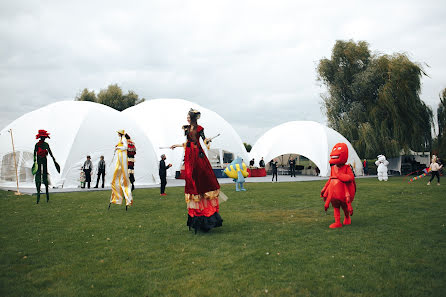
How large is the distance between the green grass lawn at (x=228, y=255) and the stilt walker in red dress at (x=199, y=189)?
28 cm

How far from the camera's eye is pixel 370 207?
10.6 metres

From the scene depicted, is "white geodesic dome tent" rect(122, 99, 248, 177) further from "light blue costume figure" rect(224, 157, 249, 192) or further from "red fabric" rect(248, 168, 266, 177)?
"light blue costume figure" rect(224, 157, 249, 192)

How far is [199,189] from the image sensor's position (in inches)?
280

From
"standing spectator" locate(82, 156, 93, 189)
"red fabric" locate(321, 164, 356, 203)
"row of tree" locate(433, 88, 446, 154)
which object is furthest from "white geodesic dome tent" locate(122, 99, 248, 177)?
"red fabric" locate(321, 164, 356, 203)

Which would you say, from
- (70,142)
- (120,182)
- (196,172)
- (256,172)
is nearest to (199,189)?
(196,172)

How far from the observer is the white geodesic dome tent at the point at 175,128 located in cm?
2880

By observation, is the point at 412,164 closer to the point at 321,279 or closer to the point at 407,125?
the point at 407,125

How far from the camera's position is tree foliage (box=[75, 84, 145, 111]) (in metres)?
50.8

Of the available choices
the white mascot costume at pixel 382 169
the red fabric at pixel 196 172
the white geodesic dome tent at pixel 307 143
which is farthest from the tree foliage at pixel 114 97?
the red fabric at pixel 196 172

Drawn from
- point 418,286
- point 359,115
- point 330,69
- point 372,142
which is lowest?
point 418,286

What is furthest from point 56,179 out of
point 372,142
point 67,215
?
point 372,142

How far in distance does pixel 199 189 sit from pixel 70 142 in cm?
1600

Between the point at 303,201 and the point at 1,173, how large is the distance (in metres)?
18.2

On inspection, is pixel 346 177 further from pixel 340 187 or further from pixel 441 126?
pixel 441 126
